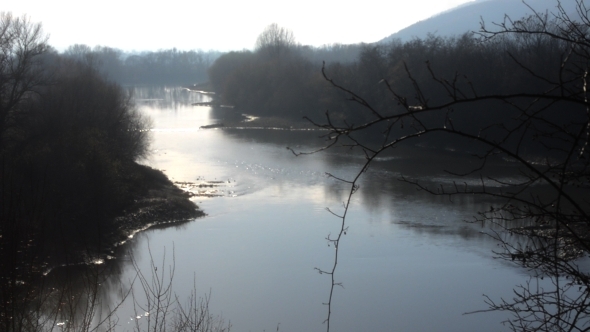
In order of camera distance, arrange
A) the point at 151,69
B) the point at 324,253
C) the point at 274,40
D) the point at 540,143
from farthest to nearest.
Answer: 1. the point at 151,69
2. the point at 274,40
3. the point at 324,253
4. the point at 540,143

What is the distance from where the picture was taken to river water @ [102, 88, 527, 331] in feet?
38.1

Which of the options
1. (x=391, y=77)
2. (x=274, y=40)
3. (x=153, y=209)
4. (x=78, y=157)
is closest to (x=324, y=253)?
(x=153, y=209)

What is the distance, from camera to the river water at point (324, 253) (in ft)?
38.1

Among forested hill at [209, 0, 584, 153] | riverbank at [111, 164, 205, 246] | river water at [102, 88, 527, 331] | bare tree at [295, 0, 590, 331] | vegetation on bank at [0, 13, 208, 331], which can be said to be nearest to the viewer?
bare tree at [295, 0, 590, 331]

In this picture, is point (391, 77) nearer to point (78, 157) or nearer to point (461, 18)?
point (78, 157)

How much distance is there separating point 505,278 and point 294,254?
16.4 ft

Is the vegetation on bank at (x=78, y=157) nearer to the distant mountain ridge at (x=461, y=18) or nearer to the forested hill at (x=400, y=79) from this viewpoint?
the forested hill at (x=400, y=79)

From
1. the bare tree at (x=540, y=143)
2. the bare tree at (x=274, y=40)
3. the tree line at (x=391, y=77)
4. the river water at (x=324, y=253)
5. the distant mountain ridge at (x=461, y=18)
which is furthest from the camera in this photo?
the distant mountain ridge at (x=461, y=18)

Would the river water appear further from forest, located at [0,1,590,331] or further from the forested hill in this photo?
the forested hill

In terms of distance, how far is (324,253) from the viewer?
14852mm

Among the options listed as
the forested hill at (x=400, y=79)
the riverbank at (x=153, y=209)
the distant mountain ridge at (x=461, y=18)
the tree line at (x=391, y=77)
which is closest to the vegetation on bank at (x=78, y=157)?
the riverbank at (x=153, y=209)

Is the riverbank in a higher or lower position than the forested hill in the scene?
lower

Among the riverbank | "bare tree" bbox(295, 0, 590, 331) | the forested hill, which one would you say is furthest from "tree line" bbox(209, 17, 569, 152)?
"bare tree" bbox(295, 0, 590, 331)

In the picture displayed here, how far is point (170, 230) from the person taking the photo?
58.1ft
